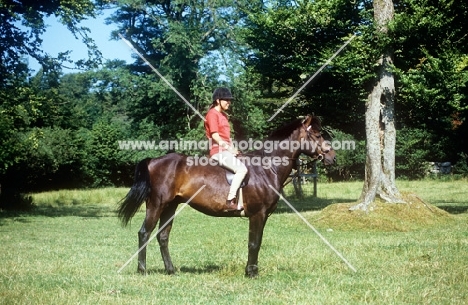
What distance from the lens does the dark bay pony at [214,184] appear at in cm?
912

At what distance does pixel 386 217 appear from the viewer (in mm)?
17547

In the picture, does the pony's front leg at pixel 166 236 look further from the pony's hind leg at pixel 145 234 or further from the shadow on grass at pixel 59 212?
the shadow on grass at pixel 59 212

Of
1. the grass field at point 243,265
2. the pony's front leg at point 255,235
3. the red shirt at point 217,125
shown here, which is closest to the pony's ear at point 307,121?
the red shirt at point 217,125

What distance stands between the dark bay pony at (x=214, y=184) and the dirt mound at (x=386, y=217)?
8283 millimetres

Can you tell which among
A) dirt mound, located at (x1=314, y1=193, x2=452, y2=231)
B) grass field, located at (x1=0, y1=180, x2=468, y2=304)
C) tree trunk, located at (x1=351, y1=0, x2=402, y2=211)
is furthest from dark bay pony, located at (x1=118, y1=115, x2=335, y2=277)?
tree trunk, located at (x1=351, y1=0, x2=402, y2=211)

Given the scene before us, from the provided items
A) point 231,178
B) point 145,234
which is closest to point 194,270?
point 145,234

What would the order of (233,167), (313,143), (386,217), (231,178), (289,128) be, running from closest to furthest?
(233,167) → (231,178) → (313,143) → (289,128) → (386,217)

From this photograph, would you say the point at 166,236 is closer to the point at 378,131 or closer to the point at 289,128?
the point at 289,128

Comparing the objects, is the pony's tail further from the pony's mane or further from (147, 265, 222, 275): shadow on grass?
the pony's mane

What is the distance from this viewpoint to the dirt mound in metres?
16.9

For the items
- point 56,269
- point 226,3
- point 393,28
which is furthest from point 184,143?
point 56,269

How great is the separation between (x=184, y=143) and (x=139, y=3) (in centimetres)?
1148

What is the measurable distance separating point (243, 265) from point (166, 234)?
164 cm

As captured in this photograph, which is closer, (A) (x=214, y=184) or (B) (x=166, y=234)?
(A) (x=214, y=184)
